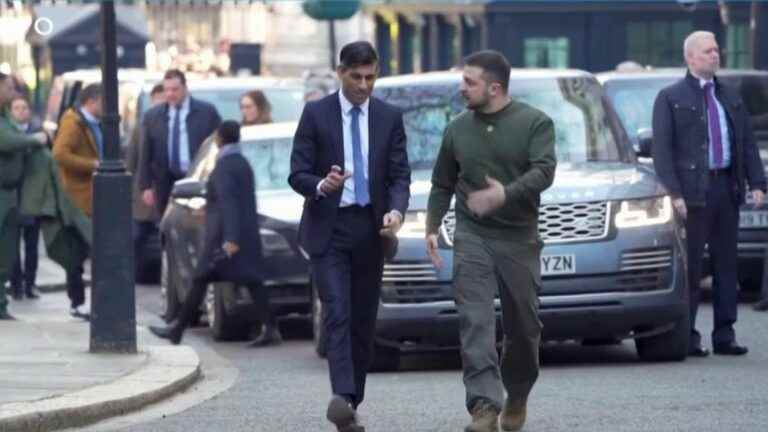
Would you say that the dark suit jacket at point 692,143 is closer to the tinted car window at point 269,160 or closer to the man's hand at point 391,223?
the man's hand at point 391,223

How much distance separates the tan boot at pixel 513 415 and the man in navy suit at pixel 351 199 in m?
0.65

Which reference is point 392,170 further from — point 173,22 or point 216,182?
point 173,22

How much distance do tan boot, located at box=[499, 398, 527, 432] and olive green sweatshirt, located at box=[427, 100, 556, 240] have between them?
76 cm

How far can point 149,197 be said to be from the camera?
1797 centimetres

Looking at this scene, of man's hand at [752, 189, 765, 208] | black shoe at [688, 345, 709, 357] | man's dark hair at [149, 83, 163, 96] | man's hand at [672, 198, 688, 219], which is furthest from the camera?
man's dark hair at [149, 83, 163, 96]

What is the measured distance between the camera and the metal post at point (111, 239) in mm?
12711

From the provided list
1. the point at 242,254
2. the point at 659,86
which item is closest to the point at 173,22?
the point at 659,86

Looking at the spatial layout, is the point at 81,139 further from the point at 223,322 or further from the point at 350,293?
the point at 350,293

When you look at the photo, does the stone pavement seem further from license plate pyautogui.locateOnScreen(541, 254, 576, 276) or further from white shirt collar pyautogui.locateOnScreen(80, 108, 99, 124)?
white shirt collar pyautogui.locateOnScreen(80, 108, 99, 124)

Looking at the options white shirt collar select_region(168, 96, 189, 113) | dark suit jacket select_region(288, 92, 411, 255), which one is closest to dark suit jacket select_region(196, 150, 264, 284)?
white shirt collar select_region(168, 96, 189, 113)

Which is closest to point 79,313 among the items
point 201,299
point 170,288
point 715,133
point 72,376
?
point 170,288

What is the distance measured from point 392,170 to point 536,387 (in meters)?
2.12

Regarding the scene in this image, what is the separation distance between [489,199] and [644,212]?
10.8 feet

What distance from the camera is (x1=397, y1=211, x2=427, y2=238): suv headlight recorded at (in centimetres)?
1212
